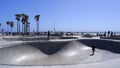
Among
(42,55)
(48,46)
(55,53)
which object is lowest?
(42,55)

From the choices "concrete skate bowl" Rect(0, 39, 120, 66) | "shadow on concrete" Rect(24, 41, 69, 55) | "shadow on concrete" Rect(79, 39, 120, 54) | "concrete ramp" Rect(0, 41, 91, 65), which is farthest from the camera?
"shadow on concrete" Rect(79, 39, 120, 54)

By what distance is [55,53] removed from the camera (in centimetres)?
2142

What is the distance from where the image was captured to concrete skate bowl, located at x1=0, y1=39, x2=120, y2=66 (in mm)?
17859

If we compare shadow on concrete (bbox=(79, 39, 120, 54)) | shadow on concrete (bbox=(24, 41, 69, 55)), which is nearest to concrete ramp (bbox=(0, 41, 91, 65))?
shadow on concrete (bbox=(24, 41, 69, 55))

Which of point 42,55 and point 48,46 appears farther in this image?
point 48,46

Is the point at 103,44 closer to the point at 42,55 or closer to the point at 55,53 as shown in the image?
the point at 55,53

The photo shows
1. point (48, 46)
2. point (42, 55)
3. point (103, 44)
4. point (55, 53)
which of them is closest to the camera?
point (42, 55)

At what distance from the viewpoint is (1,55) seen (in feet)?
51.2

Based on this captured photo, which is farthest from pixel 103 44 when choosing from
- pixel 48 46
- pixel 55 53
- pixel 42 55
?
pixel 42 55

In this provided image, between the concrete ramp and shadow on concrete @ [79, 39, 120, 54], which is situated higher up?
shadow on concrete @ [79, 39, 120, 54]

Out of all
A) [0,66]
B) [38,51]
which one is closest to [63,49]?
[38,51]

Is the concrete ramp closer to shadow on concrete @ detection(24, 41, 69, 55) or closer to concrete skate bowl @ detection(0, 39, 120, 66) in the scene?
concrete skate bowl @ detection(0, 39, 120, 66)

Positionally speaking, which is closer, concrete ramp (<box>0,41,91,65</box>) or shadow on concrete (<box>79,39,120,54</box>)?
concrete ramp (<box>0,41,91,65</box>)

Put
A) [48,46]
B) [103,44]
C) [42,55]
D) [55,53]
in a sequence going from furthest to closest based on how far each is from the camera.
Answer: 1. [103,44]
2. [48,46]
3. [55,53]
4. [42,55]
